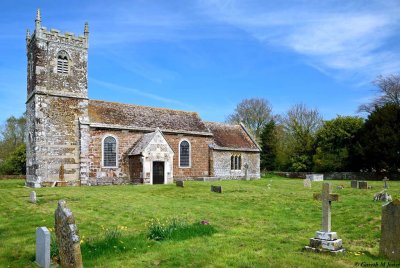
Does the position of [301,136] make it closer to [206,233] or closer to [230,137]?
[230,137]

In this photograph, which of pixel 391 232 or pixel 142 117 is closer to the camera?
pixel 391 232

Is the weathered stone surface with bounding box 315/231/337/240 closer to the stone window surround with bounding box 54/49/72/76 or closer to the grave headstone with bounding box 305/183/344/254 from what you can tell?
the grave headstone with bounding box 305/183/344/254

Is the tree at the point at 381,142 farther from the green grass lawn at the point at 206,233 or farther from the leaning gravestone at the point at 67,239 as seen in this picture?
the leaning gravestone at the point at 67,239

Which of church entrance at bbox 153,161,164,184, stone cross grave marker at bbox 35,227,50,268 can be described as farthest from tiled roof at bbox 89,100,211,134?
stone cross grave marker at bbox 35,227,50,268

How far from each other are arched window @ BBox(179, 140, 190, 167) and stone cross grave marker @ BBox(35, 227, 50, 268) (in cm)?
2716

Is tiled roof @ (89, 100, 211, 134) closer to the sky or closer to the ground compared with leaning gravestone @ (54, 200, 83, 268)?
closer to the sky

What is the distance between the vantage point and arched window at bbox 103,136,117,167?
3060 centimetres

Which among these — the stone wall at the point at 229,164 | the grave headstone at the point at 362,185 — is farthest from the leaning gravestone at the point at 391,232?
the stone wall at the point at 229,164

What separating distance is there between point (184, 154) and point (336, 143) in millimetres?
22134

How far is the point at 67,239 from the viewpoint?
Result: 22.7ft

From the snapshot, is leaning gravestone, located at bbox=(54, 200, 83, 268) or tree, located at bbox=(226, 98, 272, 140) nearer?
leaning gravestone, located at bbox=(54, 200, 83, 268)

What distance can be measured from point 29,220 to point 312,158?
4318 centimetres

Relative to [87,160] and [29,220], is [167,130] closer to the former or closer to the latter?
[87,160]

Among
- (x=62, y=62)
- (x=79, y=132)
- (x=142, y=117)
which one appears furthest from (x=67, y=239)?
(x=142, y=117)
